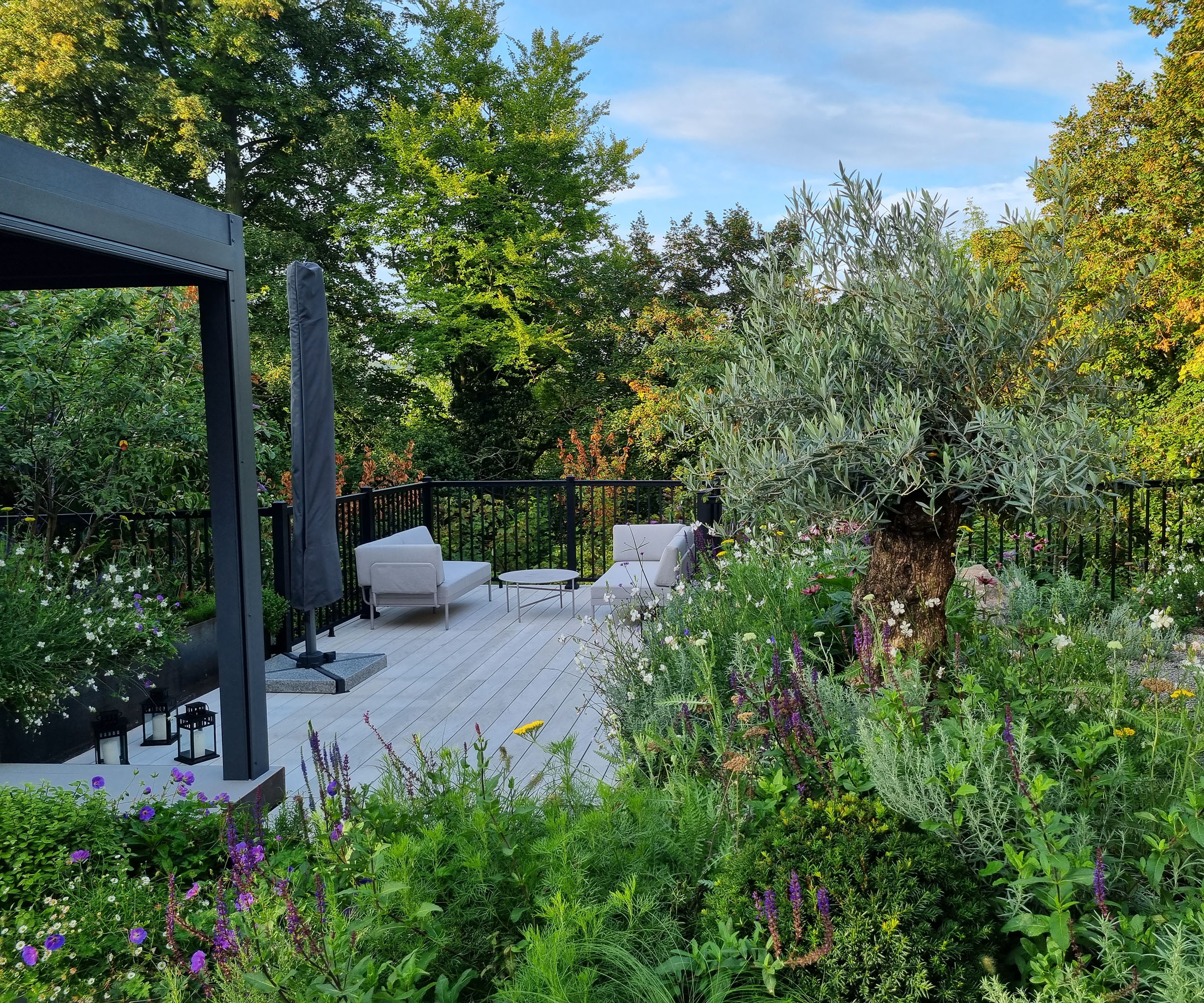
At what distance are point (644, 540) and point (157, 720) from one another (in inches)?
182

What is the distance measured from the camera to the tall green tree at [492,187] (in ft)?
44.4

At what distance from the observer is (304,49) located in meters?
13.4

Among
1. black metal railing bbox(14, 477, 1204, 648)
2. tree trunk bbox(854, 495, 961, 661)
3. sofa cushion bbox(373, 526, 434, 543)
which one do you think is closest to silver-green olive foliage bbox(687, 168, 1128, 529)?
tree trunk bbox(854, 495, 961, 661)

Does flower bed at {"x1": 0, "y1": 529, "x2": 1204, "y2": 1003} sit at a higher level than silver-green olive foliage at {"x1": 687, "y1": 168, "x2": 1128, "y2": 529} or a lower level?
lower

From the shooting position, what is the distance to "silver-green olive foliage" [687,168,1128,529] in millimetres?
2598

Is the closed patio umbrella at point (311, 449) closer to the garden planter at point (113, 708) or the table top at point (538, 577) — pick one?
the garden planter at point (113, 708)

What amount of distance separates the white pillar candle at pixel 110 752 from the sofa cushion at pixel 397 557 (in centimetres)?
305

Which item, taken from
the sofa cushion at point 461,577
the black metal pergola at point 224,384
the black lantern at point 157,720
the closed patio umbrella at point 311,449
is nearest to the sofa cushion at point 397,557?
the sofa cushion at point 461,577

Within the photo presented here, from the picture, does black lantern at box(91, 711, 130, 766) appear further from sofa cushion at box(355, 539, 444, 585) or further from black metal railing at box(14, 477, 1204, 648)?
sofa cushion at box(355, 539, 444, 585)

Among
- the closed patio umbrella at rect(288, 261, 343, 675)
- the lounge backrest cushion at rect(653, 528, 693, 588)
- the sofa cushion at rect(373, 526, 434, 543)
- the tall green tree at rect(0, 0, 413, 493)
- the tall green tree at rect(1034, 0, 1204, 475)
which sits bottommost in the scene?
the lounge backrest cushion at rect(653, 528, 693, 588)

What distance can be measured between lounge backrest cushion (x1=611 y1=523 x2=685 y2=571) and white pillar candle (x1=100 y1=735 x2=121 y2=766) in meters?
4.64

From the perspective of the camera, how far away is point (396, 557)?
685 centimetres

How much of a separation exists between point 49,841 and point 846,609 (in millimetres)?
2941

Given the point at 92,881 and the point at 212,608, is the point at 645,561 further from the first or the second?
the point at 92,881
